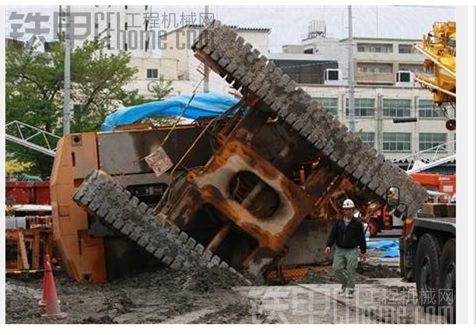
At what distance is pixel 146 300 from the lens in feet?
47.4

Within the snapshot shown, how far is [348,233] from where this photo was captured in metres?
14.4

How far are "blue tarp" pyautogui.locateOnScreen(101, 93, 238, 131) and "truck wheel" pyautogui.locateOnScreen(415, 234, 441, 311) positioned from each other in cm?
568

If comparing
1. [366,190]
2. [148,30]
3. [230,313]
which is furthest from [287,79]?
[148,30]

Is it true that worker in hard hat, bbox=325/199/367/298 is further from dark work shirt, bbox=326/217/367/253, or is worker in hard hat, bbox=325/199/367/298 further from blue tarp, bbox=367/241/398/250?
blue tarp, bbox=367/241/398/250

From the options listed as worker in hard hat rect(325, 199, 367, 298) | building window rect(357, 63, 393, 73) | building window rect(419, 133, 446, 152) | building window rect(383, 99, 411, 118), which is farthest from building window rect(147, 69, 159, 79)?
worker in hard hat rect(325, 199, 367, 298)

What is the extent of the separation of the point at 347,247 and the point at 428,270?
135 centimetres

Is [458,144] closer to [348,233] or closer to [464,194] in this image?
[464,194]

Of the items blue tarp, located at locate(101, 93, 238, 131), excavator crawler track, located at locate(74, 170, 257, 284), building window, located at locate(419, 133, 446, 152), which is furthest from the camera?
building window, located at locate(419, 133, 446, 152)

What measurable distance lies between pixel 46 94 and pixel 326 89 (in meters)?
18.4

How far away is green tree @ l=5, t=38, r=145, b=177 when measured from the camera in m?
Result: 34.7

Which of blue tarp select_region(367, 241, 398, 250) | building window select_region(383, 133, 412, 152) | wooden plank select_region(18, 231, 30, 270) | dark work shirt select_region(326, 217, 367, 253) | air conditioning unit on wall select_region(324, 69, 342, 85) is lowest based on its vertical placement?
blue tarp select_region(367, 241, 398, 250)

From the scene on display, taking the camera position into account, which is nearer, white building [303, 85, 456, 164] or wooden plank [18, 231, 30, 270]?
wooden plank [18, 231, 30, 270]

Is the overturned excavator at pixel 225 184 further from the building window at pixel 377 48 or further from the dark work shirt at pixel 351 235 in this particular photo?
the building window at pixel 377 48

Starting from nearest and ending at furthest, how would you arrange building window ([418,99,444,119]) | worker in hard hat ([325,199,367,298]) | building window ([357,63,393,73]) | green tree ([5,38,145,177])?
worker in hard hat ([325,199,367,298])
green tree ([5,38,145,177])
building window ([418,99,444,119])
building window ([357,63,393,73])
